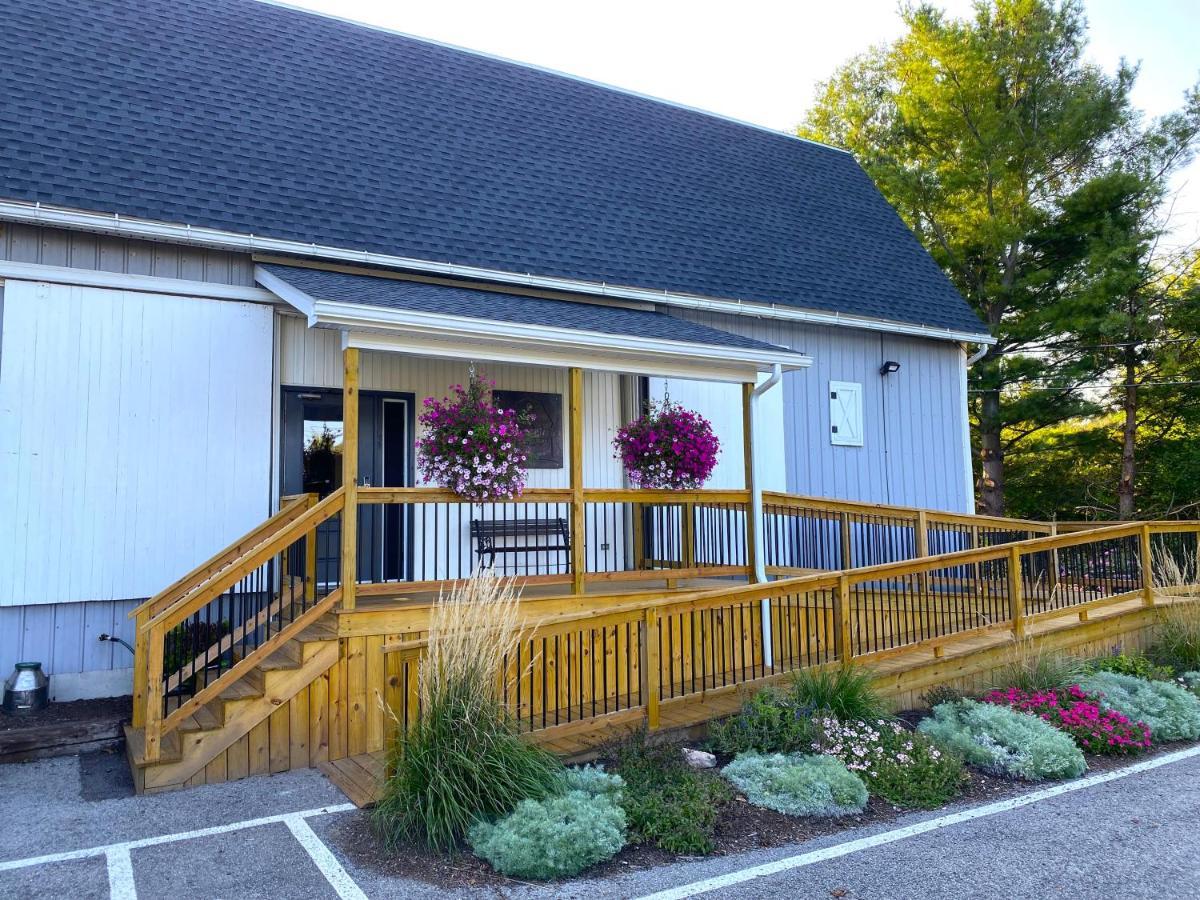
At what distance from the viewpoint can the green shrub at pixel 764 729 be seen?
206 inches

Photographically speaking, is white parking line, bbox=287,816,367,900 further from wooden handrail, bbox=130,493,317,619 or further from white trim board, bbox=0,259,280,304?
white trim board, bbox=0,259,280,304

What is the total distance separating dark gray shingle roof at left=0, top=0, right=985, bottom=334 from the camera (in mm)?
7160

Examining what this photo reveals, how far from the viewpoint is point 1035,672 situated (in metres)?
6.57

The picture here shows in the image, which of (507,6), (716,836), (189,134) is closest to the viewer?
(716,836)

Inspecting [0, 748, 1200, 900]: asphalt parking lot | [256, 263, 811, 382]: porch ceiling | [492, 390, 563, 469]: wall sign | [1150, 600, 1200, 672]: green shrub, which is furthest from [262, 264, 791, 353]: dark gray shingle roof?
[1150, 600, 1200, 672]: green shrub

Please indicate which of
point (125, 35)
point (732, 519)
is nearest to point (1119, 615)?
point (732, 519)

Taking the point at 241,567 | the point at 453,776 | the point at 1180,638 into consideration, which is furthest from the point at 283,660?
the point at 1180,638

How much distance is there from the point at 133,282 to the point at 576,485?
154 inches

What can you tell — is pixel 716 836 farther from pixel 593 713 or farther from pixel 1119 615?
pixel 1119 615

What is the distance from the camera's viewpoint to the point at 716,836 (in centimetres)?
430

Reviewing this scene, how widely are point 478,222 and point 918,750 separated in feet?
20.7

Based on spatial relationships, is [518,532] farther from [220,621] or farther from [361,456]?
[220,621]

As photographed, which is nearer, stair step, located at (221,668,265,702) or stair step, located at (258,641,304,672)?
stair step, located at (221,668,265,702)

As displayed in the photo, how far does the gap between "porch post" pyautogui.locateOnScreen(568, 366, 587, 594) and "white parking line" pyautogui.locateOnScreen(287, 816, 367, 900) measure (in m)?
2.83
